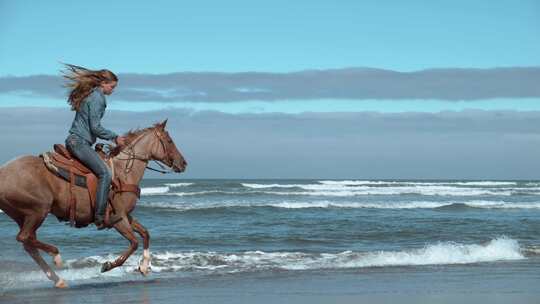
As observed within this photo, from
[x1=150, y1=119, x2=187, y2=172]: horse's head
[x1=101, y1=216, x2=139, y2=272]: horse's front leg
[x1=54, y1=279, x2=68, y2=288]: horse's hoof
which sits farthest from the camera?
[x1=150, y1=119, x2=187, y2=172]: horse's head

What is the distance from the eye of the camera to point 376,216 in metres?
26.8

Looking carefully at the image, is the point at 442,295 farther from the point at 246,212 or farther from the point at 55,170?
the point at 246,212

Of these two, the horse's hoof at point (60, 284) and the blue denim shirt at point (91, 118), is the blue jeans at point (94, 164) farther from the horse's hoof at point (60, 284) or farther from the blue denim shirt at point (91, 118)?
the horse's hoof at point (60, 284)

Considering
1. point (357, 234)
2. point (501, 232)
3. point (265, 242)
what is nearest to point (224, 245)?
point (265, 242)

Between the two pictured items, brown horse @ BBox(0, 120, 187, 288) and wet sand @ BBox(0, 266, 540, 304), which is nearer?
wet sand @ BBox(0, 266, 540, 304)

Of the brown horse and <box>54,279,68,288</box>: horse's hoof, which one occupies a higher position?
the brown horse

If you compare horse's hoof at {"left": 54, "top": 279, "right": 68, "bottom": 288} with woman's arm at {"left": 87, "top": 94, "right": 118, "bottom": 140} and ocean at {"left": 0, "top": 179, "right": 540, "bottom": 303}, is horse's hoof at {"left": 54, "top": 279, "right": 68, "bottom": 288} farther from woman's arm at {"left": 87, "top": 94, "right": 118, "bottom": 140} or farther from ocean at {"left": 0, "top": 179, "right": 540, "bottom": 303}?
woman's arm at {"left": 87, "top": 94, "right": 118, "bottom": 140}

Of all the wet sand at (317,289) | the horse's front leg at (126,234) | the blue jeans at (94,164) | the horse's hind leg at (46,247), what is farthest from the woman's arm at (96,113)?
the wet sand at (317,289)

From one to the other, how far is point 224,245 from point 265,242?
44.1 inches

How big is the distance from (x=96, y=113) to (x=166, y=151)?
121 centimetres

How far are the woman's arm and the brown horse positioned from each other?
571 millimetres

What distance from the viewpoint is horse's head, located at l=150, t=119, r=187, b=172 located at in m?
10.2

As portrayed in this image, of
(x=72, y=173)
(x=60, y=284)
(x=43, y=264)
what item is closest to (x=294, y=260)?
(x=60, y=284)

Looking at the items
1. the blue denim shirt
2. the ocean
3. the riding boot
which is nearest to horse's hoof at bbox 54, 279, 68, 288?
the ocean
